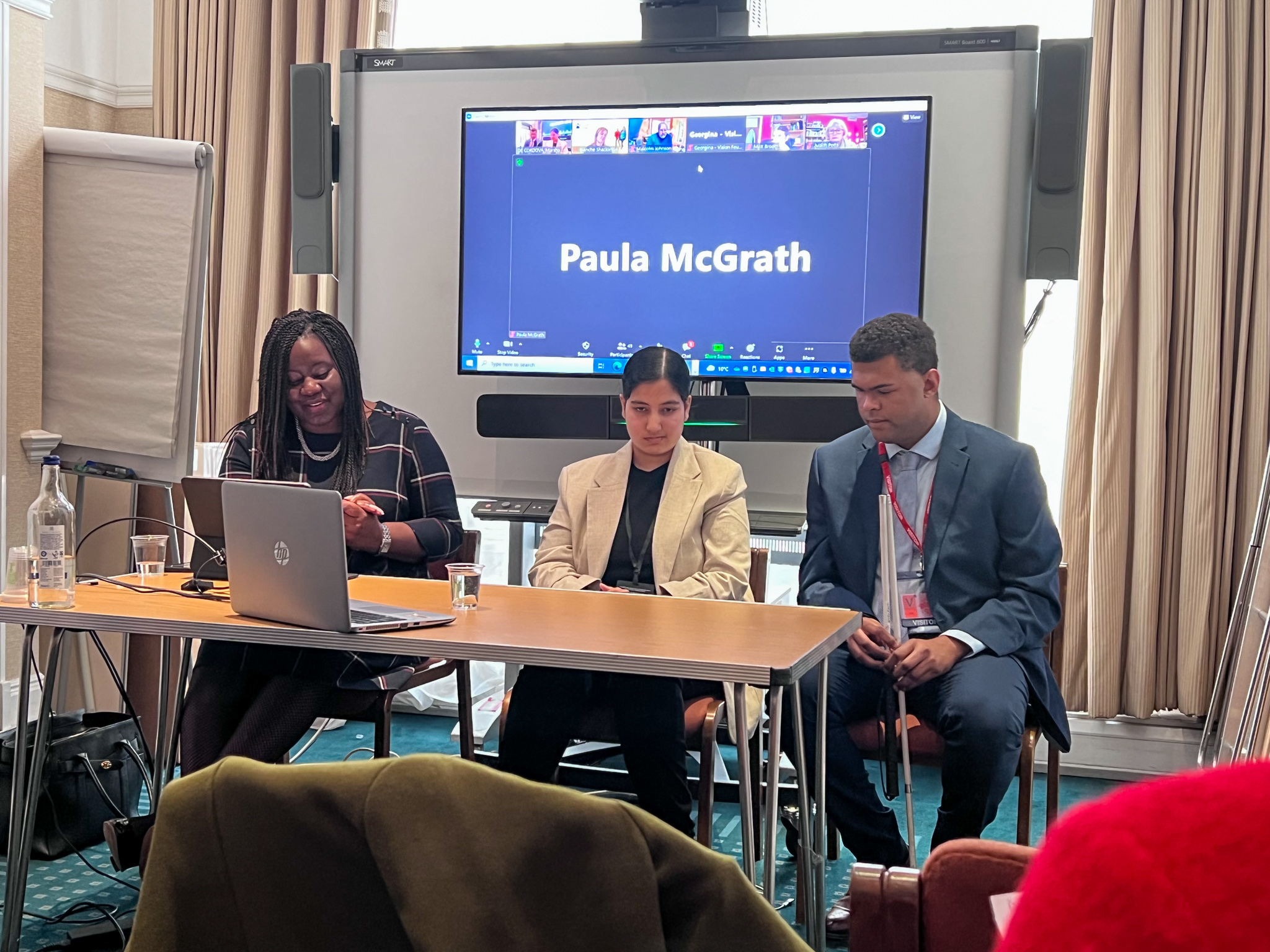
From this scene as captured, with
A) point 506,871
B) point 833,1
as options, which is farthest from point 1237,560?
point 506,871

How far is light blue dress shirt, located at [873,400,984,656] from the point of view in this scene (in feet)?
8.80

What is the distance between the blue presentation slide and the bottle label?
157 cm

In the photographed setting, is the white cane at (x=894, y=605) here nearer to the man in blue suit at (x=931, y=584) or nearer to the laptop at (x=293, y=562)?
the man in blue suit at (x=931, y=584)

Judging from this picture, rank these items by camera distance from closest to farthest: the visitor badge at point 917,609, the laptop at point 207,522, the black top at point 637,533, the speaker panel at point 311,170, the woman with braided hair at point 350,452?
the laptop at point 207,522, the visitor badge at point 917,609, the woman with braided hair at point 350,452, the black top at point 637,533, the speaker panel at point 311,170

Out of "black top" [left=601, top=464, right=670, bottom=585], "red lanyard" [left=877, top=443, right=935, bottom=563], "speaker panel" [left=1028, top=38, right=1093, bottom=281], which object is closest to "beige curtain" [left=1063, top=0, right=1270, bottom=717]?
"speaker panel" [left=1028, top=38, right=1093, bottom=281]

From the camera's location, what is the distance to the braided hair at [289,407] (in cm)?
285

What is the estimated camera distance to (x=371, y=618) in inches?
82.2

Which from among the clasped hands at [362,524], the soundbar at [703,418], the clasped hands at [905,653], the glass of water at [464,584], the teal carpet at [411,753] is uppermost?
the soundbar at [703,418]

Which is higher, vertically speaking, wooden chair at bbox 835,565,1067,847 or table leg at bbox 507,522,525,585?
table leg at bbox 507,522,525,585

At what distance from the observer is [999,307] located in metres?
3.29

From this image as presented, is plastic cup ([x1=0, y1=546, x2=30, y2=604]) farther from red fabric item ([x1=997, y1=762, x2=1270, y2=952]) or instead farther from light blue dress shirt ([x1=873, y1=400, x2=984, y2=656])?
red fabric item ([x1=997, y1=762, x2=1270, y2=952])

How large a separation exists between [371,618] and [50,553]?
626 millimetres

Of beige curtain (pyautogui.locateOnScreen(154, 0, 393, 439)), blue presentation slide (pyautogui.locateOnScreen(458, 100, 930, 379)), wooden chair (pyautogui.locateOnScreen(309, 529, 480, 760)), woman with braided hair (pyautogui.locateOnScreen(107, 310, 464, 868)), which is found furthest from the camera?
beige curtain (pyautogui.locateOnScreen(154, 0, 393, 439))

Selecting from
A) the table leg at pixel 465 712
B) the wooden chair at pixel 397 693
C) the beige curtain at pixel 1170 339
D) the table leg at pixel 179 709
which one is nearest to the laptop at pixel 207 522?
the table leg at pixel 179 709
